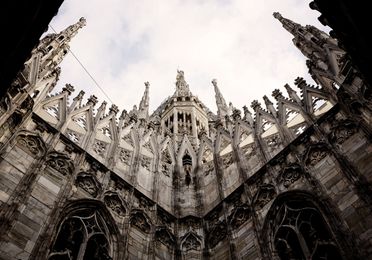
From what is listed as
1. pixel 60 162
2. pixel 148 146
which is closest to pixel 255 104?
pixel 148 146

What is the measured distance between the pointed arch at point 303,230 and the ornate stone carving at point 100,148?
5977 mm

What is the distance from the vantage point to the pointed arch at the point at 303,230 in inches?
365

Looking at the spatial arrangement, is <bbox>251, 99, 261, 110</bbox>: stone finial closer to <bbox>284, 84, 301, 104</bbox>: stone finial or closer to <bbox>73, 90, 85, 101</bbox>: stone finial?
<bbox>284, 84, 301, 104</bbox>: stone finial

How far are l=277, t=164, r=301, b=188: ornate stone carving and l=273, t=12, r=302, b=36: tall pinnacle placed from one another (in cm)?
736

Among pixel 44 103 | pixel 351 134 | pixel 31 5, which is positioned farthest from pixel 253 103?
pixel 31 5

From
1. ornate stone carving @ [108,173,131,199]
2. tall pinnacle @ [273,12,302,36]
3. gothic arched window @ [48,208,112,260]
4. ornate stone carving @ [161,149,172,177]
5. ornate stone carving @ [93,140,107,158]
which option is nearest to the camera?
gothic arched window @ [48,208,112,260]

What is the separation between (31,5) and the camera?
15.9ft

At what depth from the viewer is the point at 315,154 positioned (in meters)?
11.5

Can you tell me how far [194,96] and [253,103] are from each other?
24.5 meters

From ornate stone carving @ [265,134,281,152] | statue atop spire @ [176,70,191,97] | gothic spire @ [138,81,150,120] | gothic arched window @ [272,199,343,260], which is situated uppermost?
statue atop spire @ [176,70,191,97]

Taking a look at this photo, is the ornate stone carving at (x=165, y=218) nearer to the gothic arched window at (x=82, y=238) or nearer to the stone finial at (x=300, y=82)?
the gothic arched window at (x=82, y=238)

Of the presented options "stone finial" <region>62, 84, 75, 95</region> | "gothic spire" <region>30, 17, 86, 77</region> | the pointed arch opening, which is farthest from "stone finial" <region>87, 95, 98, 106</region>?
the pointed arch opening

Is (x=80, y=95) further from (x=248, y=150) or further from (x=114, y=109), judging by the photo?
(x=248, y=150)

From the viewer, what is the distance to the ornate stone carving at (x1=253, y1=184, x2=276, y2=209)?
11820 mm
